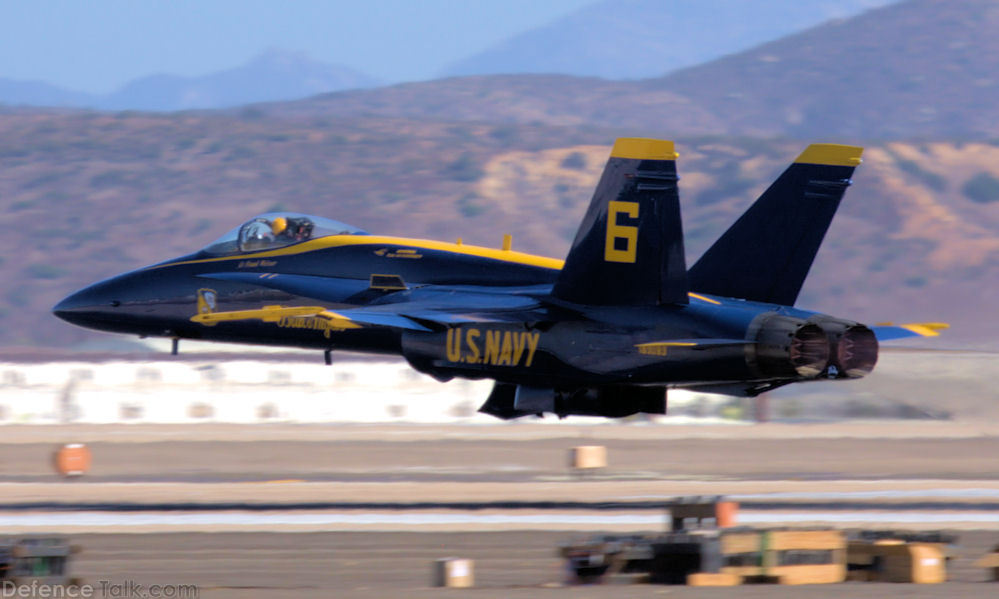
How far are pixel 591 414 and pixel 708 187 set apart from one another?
85931 millimetres

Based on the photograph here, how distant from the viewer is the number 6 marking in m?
19.0

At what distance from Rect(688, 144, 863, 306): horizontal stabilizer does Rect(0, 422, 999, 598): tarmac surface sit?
3714mm

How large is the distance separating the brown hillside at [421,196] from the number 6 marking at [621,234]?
67.2m

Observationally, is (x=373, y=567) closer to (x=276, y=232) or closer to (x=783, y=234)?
(x=276, y=232)

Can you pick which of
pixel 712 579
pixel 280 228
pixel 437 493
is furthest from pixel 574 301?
pixel 437 493

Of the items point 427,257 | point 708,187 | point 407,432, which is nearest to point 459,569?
point 427,257

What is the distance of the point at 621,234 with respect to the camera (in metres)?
19.1

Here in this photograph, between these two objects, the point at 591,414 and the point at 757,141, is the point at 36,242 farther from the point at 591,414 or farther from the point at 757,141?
the point at 591,414

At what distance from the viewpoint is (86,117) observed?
118 m

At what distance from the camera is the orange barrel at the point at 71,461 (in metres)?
27.8

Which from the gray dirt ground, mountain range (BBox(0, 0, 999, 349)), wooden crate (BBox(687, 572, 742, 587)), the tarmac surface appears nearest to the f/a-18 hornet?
the tarmac surface

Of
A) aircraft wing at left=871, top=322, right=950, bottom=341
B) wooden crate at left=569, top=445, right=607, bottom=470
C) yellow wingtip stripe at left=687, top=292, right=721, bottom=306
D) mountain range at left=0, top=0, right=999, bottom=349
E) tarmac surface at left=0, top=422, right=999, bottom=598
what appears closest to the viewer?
tarmac surface at left=0, top=422, right=999, bottom=598

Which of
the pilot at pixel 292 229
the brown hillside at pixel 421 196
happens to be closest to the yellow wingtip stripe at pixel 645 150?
the pilot at pixel 292 229

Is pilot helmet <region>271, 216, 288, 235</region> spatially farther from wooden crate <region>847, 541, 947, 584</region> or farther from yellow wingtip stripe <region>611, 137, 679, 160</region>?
wooden crate <region>847, 541, 947, 584</region>
